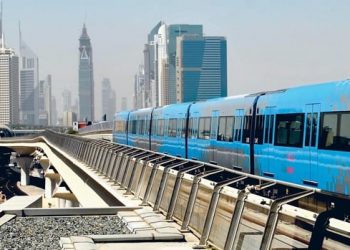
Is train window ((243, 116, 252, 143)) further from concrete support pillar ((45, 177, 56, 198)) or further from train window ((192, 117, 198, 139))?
concrete support pillar ((45, 177, 56, 198))

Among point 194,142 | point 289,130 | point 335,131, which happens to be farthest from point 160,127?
point 335,131

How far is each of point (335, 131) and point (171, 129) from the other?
23.3 metres

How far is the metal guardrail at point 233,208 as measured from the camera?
7480mm

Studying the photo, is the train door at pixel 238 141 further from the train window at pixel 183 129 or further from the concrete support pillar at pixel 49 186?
the concrete support pillar at pixel 49 186

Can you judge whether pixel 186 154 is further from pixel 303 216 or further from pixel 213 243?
pixel 303 216

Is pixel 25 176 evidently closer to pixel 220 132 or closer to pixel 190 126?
pixel 190 126

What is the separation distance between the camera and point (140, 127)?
166ft

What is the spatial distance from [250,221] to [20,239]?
5585mm

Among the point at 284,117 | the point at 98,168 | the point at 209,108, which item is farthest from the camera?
the point at 98,168

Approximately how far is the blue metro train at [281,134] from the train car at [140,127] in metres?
11.4

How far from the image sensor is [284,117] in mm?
20281

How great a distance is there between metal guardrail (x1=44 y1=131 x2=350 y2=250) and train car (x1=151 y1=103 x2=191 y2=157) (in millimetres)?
16286

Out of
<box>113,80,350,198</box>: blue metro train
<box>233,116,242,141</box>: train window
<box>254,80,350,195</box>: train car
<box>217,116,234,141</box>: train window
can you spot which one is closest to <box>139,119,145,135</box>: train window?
<box>113,80,350,198</box>: blue metro train

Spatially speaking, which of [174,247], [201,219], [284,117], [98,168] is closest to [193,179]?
[201,219]
